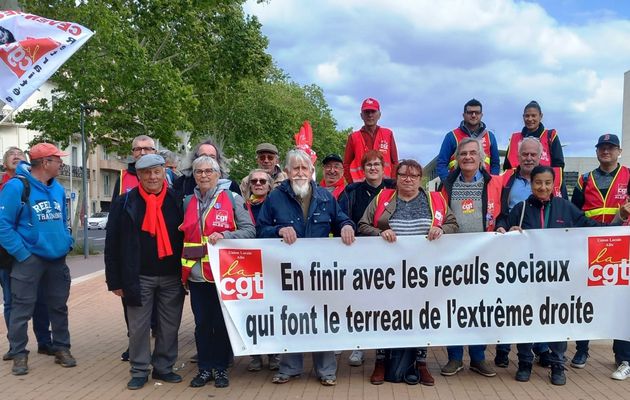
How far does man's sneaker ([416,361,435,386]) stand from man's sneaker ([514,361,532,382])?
0.78 meters

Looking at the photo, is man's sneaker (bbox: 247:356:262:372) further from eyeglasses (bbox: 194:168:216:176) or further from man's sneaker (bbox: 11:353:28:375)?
man's sneaker (bbox: 11:353:28:375)

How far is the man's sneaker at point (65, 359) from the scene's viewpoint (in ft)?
19.3

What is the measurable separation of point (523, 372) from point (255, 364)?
253 centimetres

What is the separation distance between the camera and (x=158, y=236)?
507 cm

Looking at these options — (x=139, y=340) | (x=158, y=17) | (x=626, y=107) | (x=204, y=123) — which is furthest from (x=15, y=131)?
(x=139, y=340)

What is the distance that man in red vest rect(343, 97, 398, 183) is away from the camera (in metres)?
6.94

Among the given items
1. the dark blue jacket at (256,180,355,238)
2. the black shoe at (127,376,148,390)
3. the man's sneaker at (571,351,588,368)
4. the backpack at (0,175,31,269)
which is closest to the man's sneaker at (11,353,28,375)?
the backpack at (0,175,31,269)

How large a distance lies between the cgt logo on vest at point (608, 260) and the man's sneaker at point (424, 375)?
5.45 feet

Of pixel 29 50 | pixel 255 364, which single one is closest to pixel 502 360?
pixel 255 364

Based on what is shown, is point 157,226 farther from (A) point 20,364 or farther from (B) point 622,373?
(B) point 622,373

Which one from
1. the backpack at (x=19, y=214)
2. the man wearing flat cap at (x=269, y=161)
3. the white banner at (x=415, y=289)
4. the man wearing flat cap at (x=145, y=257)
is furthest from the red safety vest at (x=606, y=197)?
the backpack at (x=19, y=214)

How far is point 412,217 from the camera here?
5109 mm

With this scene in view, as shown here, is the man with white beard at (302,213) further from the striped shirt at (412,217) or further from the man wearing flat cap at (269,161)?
the man wearing flat cap at (269,161)

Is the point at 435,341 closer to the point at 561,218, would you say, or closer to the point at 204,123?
the point at 561,218
